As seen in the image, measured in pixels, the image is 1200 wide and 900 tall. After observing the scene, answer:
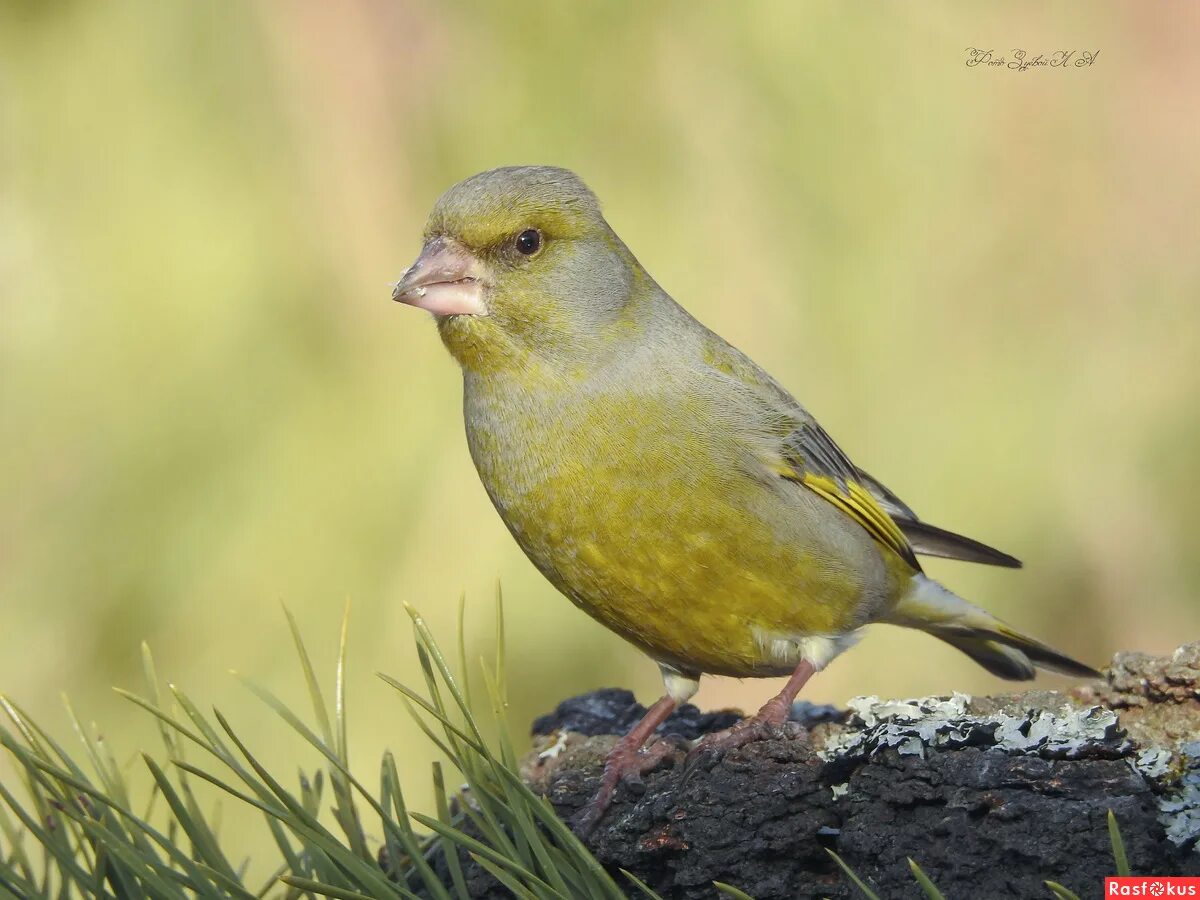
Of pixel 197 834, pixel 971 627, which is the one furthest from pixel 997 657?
pixel 197 834

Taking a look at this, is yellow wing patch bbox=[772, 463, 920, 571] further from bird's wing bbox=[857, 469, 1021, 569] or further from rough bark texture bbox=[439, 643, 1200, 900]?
rough bark texture bbox=[439, 643, 1200, 900]

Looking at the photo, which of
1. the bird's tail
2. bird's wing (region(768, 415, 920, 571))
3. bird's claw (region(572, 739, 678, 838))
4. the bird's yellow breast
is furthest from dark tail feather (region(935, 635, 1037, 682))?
bird's claw (region(572, 739, 678, 838))

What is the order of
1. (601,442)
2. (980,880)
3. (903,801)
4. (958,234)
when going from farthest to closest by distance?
1. (958,234)
2. (601,442)
3. (903,801)
4. (980,880)

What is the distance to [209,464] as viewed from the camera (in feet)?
9.98

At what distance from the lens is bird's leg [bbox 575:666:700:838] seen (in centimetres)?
210

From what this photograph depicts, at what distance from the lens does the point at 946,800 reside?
1665 millimetres

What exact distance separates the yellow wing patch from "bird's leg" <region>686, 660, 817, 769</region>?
13.7 inches

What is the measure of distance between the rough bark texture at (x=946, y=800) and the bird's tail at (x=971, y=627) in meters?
0.84

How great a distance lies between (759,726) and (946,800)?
51 centimetres

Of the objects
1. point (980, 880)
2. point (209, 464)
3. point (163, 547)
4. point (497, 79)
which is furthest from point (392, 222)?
point (980, 880)

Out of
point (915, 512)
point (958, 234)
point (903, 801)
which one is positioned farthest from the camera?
point (958, 234)

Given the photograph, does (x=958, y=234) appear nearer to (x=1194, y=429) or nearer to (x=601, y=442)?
(x=1194, y=429)

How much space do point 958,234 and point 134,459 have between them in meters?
1.99

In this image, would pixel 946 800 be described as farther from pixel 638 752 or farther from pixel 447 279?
pixel 447 279
